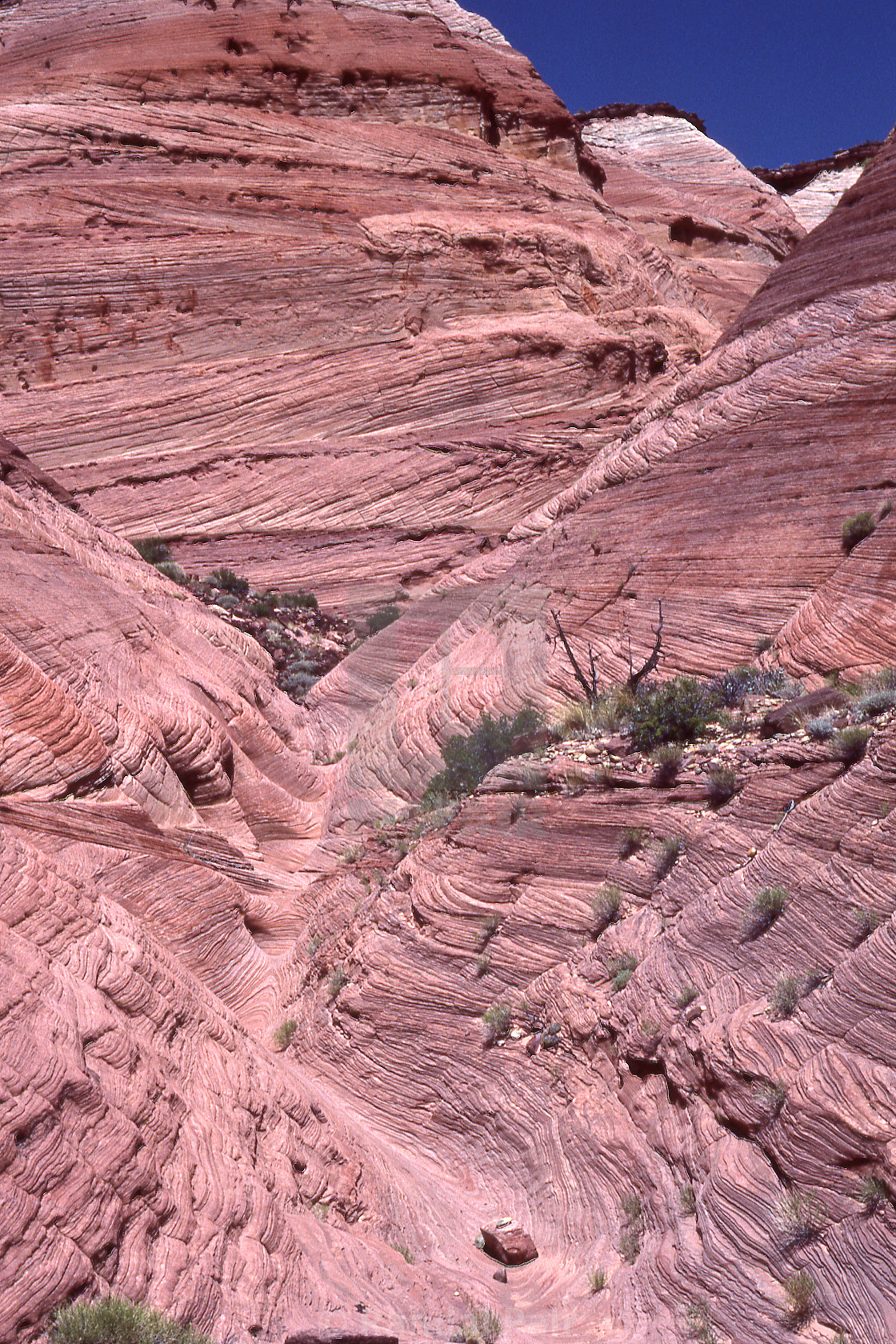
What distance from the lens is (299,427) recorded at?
3031 centimetres

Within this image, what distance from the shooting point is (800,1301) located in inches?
250

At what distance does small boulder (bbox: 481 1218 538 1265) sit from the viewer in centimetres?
841

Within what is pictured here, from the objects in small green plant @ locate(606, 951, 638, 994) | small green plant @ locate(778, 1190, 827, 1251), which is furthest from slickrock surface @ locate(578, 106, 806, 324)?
small green plant @ locate(778, 1190, 827, 1251)

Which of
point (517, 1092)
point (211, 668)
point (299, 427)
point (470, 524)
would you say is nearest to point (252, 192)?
point (299, 427)

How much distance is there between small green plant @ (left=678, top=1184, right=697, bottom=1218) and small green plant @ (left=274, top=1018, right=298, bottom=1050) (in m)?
5.60

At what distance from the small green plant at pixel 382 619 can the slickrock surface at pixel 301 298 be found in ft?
2.54

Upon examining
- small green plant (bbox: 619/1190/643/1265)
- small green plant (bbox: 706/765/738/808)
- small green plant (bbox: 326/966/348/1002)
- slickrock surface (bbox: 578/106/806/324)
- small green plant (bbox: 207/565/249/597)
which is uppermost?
slickrock surface (bbox: 578/106/806/324)

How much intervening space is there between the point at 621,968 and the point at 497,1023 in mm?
1530

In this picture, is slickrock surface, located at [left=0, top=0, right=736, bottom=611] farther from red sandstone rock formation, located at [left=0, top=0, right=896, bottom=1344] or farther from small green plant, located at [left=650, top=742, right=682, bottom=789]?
small green plant, located at [left=650, top=742, right=682, bottom=789]

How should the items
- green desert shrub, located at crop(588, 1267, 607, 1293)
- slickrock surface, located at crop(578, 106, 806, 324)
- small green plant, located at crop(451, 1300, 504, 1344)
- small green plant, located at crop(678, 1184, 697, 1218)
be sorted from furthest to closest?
slickrock surface, located at crop(578, 106, 806, 324) < green desert shrub, located at crop(588, 1267, 607, 1293) < small green plant, located at crop(678, 1184, 697, 1218) < small green plant, located at crop(451, 1300, 504, 1344)

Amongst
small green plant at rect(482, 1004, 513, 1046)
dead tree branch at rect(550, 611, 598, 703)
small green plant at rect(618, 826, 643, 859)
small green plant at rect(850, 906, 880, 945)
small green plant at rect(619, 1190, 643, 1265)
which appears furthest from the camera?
dead tree branch at rect(550, 611, 598, 703)

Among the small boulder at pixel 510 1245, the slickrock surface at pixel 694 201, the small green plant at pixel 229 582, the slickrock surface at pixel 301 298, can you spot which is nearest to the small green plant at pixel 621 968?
the small boulder at pixel 510 1245

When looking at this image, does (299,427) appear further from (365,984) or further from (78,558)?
(365,984)

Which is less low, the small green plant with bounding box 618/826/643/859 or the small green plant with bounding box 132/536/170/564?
the small green plant with bounding box 618/826/643/859
